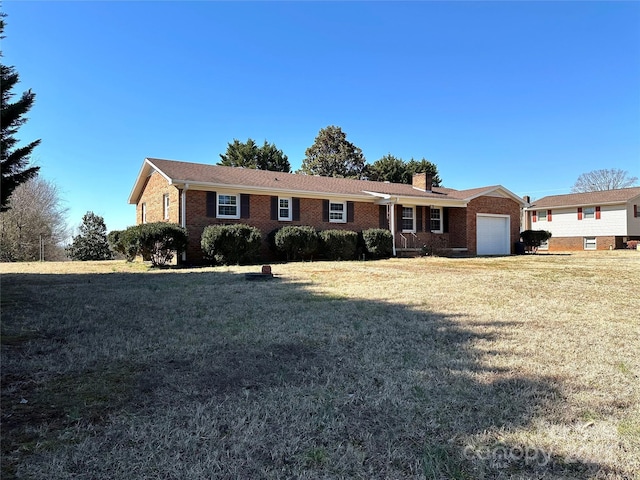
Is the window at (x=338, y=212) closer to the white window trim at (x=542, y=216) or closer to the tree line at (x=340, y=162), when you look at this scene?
the tree line at (x=340, y=162)

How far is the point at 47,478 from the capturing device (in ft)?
6.18

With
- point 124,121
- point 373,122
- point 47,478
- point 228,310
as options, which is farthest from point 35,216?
point 47,478

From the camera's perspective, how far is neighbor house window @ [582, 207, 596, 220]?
101 feet

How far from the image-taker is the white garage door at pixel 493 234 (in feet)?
74.8

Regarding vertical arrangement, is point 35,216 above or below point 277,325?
above

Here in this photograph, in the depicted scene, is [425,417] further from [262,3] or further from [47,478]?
[262,3]

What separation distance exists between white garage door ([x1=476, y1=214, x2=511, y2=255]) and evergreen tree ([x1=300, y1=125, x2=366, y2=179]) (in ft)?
72.7

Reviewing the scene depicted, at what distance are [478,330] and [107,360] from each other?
4.28m

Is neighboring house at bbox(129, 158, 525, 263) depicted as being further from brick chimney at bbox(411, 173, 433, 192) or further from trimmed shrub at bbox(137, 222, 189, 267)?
trimmed shrub at bbox(137, 222, 189, 267)

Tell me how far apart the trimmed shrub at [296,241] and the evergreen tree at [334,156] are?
27914 millimetres

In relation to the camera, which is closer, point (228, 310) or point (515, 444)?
point (515, 444)

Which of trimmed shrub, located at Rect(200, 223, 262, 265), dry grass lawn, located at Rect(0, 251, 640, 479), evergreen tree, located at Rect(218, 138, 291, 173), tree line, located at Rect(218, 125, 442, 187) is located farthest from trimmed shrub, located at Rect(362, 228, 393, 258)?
tree line, located at Rect(218, 125, 442, 187)

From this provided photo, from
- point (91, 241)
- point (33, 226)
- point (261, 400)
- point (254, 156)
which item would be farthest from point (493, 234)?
point (33, 226)

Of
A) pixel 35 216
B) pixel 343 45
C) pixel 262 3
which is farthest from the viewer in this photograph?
pixel 35 216
